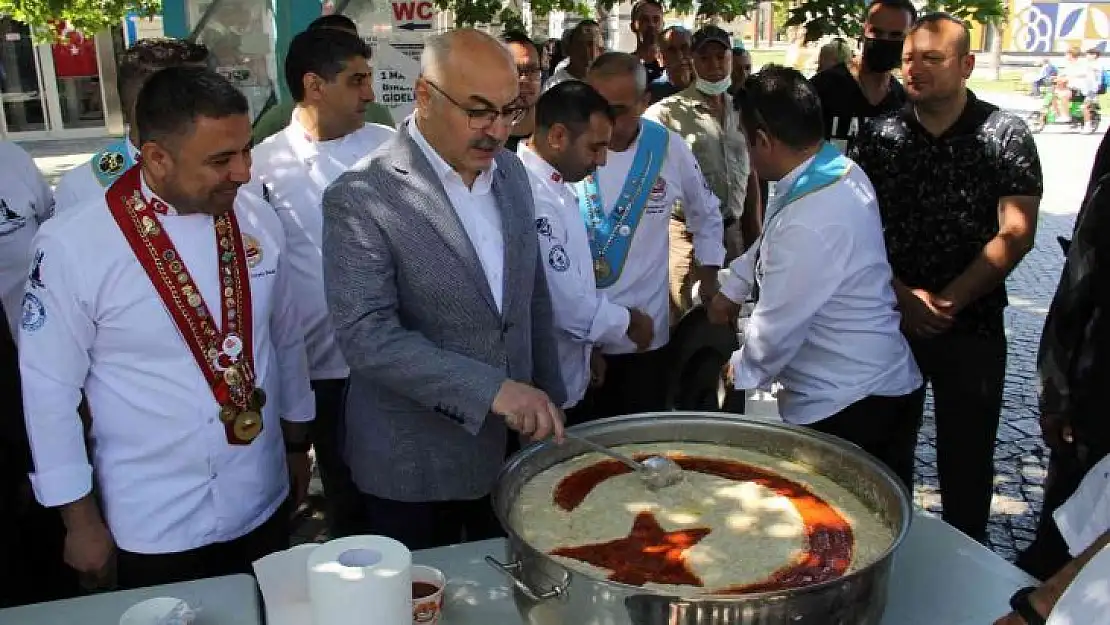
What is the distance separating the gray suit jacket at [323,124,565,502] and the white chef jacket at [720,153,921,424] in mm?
756

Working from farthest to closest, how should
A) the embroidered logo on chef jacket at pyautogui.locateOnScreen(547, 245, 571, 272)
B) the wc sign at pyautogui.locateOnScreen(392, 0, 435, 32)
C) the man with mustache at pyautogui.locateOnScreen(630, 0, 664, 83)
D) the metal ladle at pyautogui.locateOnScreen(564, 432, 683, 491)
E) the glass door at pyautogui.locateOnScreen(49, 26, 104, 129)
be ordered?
1. the glass door at pyautogui.locateOnScreen(49, 26, 104, 129)
2. the man with mustache at pyautogui.locateOnScreen(630, 0, 664, 83)
3. the wc sign at pyautogui.locateOnScreen(392, 0, 435, 32)
4. the embroidered logo on chef jacket at pyautogui.locateOnScreen(547, 245, 571, 272)
5. the metal ladle at pyautogui.locateOnScreen(564, 432, 683, 491)

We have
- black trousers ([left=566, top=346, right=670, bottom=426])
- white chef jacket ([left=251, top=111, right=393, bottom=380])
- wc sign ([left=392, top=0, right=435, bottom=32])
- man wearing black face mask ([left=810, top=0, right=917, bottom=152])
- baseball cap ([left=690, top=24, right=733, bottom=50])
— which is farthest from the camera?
wc sign ([left=392, top=0, right=435, bottom=32])

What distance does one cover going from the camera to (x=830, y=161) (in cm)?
282

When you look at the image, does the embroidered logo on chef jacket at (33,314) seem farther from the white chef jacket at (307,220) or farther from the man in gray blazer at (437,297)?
the white chef jacket at (307,220)

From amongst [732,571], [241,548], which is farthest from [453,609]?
[241,548]

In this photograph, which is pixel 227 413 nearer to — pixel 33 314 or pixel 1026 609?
pixel 33 314

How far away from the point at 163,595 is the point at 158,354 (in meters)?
0.57

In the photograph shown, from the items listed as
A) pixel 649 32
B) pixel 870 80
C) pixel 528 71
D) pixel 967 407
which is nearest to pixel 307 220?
pixel 528 71

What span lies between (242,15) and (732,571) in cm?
670

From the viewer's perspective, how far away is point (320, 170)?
3490mm

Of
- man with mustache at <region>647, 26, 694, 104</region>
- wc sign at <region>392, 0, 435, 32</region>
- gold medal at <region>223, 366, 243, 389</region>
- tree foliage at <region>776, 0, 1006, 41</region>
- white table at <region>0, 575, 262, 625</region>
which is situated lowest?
white table at <region>0, 575, 262, 625</region>

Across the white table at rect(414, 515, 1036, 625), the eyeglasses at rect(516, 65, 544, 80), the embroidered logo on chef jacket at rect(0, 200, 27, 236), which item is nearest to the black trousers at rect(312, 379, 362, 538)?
the embroidered logo on chef jacket at rect(0, 200, 27, 236)

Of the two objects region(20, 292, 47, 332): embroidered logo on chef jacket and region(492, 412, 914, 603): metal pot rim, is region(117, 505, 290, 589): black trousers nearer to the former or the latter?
region(20, 292, 47, 332): embroidered logo on chef jacket

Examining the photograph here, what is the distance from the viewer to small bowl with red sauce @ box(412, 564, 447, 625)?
5.93 ft
